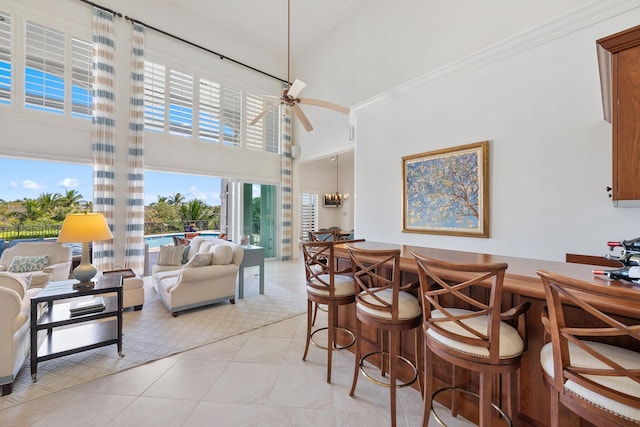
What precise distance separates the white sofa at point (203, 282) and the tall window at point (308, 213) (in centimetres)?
429

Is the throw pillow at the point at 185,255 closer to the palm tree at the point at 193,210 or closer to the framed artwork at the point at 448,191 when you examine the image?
the framed artwork at the point at 448,191

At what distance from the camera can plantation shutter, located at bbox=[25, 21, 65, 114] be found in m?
4.15

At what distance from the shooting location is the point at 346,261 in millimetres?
2541

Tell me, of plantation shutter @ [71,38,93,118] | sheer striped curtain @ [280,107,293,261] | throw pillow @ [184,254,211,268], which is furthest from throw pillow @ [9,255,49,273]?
sheer striped curtain @ [280,107,293,261]

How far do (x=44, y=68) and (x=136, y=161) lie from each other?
184 cm

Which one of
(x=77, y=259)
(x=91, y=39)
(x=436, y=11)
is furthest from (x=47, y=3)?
(x=436, y=11)

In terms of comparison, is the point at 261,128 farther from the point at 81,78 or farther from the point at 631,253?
the point at 631,253

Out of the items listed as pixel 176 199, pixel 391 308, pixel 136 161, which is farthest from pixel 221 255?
pixel 176 199

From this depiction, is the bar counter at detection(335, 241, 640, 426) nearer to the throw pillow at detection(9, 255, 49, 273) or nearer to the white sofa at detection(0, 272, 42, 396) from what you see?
the white sofa at detection(0, 272, 42, 396)

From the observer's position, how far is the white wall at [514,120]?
7.97 feet

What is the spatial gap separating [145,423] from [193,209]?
9.65 metres

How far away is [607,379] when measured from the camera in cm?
87

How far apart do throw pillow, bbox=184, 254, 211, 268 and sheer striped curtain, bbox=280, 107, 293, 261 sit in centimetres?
360

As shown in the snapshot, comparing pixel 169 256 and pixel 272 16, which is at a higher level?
pixel 272 16
